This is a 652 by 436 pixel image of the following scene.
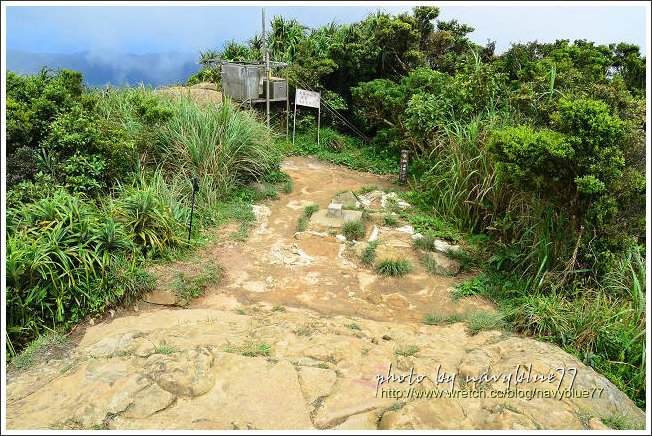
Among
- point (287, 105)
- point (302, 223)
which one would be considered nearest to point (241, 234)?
point (302, 223)

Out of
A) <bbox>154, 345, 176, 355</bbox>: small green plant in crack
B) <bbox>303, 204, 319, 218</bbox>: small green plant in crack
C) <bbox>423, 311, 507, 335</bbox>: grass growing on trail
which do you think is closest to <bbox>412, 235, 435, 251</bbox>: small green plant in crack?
<bbox>423, 311, 507, 335</bbox>: grass growing on trail

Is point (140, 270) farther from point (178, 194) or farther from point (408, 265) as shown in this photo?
point (408, 265)

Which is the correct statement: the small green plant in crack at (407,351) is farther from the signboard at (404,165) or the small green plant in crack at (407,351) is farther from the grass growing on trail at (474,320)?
the signboard at (404,165)

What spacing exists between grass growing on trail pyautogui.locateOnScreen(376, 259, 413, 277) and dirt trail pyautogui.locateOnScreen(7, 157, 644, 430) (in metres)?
0.33

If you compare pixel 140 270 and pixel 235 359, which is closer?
pixel 235 359

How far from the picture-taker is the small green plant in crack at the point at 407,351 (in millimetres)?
3617

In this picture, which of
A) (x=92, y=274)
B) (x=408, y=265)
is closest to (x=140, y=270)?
(x=92, y=274)

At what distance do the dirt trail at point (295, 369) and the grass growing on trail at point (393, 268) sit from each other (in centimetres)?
33

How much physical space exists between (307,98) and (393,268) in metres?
6.15

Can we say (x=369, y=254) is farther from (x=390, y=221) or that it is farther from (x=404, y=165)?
(x=404, y=165)

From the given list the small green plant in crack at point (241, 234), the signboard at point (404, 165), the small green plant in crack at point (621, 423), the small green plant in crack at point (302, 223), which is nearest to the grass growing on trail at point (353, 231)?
the small green plant in crack at point (302, 223)

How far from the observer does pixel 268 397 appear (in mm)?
2955

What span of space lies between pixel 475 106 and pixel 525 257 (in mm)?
3011

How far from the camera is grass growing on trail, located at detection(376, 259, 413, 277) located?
5673 millimetres
